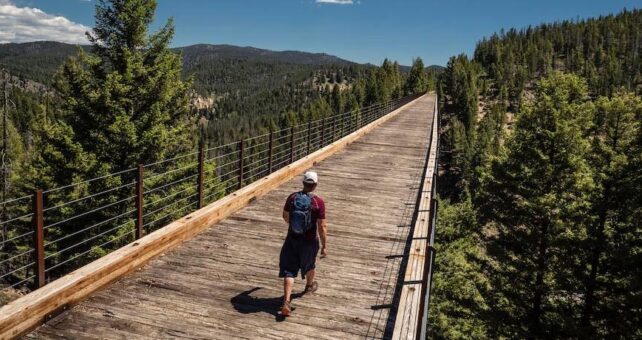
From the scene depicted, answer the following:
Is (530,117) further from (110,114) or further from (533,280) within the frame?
(110,114)

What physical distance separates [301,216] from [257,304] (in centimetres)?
113

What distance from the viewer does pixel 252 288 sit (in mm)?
5934

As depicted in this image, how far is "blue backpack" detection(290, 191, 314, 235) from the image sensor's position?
5.57 meters

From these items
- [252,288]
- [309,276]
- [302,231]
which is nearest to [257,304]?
[252,288]

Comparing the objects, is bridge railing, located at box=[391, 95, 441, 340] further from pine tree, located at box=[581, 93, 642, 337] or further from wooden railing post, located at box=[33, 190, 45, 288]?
pine tree, located at box=[581, 93, 642, 337]

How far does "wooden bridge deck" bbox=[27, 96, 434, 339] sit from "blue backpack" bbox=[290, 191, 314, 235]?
86cm

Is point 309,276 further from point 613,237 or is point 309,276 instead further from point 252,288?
point 613,237

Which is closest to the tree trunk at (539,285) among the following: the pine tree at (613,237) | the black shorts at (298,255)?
the pine tree at (613,237)

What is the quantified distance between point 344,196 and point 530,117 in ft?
44.6

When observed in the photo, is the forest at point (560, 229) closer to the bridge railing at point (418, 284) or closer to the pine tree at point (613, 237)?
the pine tree at point (613, 237)

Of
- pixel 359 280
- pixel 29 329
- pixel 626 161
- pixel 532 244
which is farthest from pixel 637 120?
pixel 29 329

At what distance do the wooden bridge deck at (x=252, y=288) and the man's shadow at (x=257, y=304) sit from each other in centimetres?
1

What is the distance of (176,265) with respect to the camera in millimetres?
6516

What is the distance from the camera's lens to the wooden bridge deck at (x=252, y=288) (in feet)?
16.0
